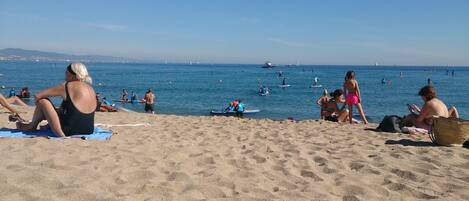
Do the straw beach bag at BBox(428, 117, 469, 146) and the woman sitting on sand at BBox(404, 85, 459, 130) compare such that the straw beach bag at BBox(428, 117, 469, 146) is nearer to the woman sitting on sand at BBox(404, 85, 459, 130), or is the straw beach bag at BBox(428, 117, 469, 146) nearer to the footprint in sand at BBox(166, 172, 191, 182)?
the woman sitting on sand at BBox(404, 85, 459, 130)

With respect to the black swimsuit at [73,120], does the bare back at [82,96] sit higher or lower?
higher

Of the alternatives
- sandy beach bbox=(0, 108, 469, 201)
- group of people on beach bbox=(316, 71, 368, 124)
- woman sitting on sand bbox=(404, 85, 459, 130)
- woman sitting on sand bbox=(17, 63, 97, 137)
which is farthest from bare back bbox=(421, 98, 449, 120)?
woman sitting on sand bbox=(17, 63, 97, 137)

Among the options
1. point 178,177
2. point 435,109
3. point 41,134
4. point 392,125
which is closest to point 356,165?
point 178,177

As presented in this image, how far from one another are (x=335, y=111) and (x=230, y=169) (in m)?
6.89

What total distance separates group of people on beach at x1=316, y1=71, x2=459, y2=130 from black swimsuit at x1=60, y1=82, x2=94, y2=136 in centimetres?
542

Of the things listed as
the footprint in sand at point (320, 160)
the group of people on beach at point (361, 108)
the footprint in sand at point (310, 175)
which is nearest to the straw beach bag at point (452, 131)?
the group of people on beach at point (361, 108)

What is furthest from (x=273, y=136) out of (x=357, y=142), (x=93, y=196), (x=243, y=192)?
(x=93, y=196)

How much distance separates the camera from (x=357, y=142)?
240 inches

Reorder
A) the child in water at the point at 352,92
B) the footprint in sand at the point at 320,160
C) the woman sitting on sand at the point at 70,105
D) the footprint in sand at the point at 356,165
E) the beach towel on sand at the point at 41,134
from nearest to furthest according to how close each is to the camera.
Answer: the footprint in sand at the point at 356,165 → the footprint in sand at the point at 320,160 → the woman sitting on sand at the point at 70,105 → the beach towel on sand at the point at 41,134 → the child in water at the point at 352,92

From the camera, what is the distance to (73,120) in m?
5.52

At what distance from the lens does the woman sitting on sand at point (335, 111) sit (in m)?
9.94

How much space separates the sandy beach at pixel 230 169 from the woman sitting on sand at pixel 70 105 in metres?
0.27

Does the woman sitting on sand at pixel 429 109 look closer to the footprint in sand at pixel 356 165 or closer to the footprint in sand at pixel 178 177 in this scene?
the footprint in sand at pixel 356 165

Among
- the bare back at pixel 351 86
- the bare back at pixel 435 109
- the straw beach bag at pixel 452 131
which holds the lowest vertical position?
the straw beach bag at pixel 452 131
